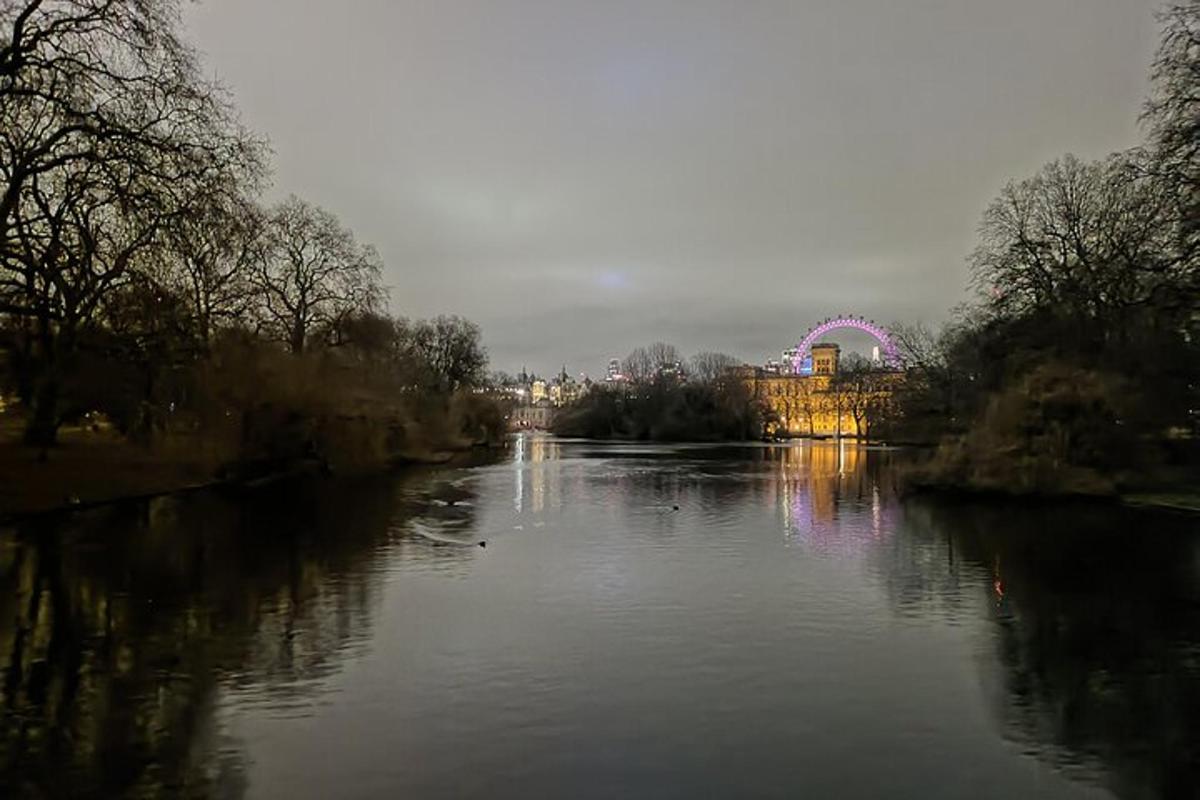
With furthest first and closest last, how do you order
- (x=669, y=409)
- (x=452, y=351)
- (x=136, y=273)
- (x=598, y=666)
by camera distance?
(x=669, y=409)
(x=452, y=351)
(x=136, y=273)
(x=598, y=666)

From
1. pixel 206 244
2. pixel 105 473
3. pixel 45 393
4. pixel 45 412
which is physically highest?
pixel 206 244

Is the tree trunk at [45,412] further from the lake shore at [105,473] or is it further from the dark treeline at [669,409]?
the dark treeline at [669,409]

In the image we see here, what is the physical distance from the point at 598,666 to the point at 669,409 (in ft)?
352

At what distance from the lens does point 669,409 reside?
11688 centimetres

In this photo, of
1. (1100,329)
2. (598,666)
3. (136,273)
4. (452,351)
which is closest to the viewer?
(598,666)

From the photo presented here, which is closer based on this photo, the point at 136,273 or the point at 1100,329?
the point at 136,273

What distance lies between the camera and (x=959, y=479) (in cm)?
3369

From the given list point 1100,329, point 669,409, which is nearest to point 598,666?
point 1100,329

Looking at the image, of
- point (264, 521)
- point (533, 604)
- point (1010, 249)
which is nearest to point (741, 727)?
point (533, 604)

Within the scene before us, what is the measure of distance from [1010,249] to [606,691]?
135ft

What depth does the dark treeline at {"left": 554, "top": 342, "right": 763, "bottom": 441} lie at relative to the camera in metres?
116

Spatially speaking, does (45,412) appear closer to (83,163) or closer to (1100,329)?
(83,163)

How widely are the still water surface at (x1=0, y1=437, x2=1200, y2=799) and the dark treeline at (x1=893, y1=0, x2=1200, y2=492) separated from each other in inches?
435

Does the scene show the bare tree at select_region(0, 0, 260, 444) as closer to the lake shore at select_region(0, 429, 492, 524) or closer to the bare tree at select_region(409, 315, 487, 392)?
the lake shore at select_region(0, 429, 492, 524)
